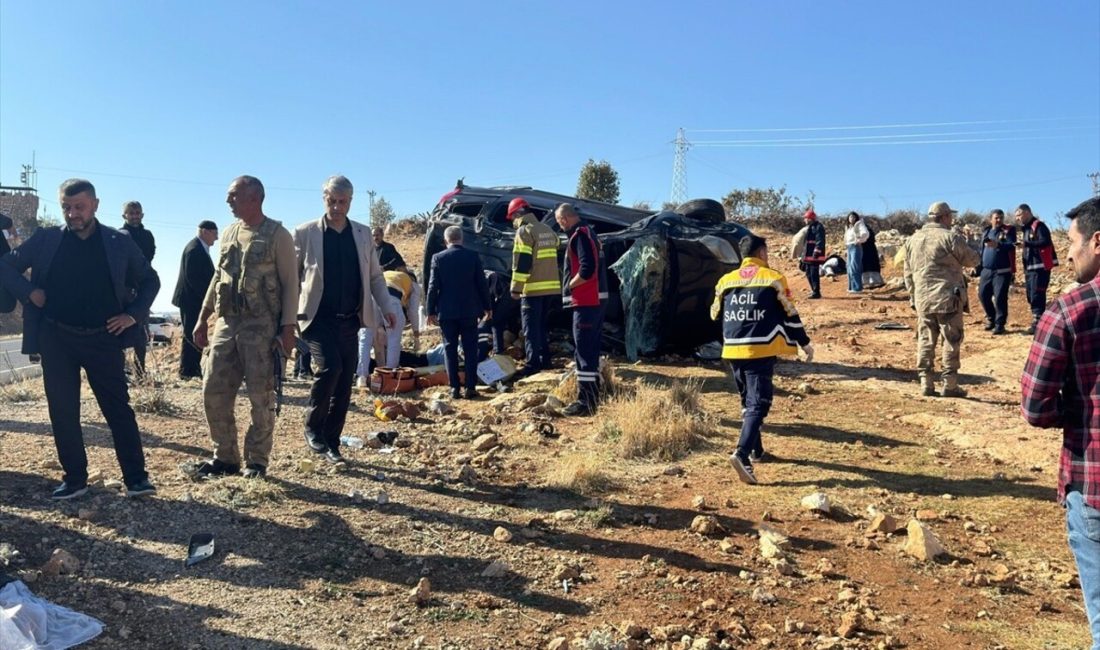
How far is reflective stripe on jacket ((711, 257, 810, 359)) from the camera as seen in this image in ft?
18.3

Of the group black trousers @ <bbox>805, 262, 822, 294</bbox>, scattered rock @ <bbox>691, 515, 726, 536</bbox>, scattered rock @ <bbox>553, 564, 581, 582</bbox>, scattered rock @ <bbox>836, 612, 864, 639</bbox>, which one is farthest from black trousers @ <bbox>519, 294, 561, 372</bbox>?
black trousers @ <bbox>805, 262, 822, 294</bbox>

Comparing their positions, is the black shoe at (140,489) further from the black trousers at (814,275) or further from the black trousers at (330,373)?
the black trousers at (814,275)

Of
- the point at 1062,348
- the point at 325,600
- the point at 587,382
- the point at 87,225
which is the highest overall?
the point at 87,225

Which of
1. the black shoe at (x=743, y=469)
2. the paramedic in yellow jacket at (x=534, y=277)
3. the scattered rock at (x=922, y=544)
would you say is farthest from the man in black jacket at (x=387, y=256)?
the scattered rock at (x=922, y=544)

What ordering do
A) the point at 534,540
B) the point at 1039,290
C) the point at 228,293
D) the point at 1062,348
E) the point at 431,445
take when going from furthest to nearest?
the point at 1039,290 < the point at 431,445 < the point at 228,293 < the point at 534,540 < the point at 1062,348

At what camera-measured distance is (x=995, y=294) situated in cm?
1145

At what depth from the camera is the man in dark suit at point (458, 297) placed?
8078 millimetres

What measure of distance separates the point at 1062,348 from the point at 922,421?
528 cm

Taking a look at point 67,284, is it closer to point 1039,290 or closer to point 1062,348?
point 1062,348

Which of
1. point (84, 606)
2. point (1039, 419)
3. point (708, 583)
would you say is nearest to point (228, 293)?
point (84, 606)

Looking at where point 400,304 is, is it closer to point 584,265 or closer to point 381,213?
point 584,265

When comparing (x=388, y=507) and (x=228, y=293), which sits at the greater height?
(x=228, y=293)

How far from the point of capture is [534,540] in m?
4.42

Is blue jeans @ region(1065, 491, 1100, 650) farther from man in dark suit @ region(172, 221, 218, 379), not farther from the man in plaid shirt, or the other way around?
man in dark suit @ region(172, 221, 218, 379)
